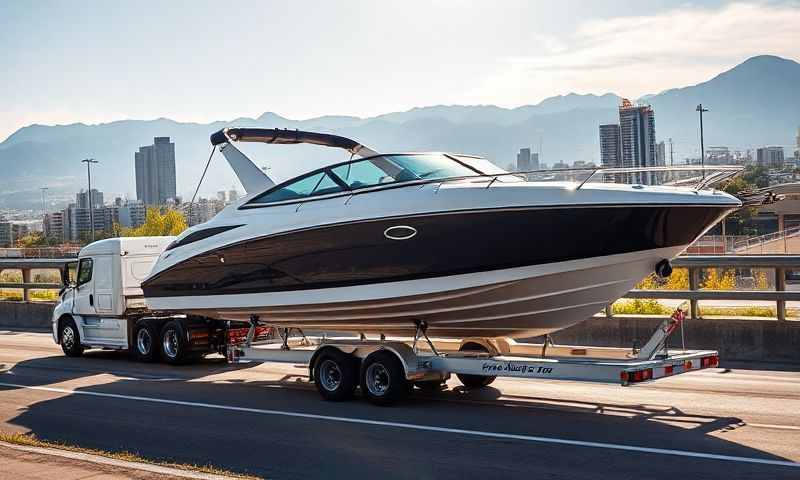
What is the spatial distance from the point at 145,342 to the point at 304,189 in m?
6.21

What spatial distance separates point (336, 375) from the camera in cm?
1254

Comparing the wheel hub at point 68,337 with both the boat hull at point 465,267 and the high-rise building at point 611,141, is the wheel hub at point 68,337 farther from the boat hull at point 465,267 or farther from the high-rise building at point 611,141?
the high-rise building at point 611,141

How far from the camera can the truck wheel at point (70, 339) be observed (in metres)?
19.3

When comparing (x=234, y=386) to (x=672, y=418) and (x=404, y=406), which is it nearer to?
(x=404, y=406)

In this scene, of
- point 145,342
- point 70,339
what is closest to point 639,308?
point 145,342

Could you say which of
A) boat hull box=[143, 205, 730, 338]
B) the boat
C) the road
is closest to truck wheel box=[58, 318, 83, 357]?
the road

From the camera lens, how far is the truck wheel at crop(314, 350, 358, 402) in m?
12.4

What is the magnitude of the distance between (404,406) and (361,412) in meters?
0.59

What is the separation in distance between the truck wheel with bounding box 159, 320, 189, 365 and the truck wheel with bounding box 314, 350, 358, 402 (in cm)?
481

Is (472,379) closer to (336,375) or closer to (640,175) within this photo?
(336,375)

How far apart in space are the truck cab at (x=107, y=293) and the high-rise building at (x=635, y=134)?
199 feet

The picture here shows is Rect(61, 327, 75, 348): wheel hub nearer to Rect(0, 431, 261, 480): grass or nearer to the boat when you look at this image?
the boat

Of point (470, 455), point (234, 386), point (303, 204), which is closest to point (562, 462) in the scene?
point (470, 455)

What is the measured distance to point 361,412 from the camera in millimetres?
11680
